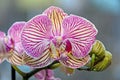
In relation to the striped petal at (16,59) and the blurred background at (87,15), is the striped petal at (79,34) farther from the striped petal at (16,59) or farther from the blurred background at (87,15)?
the blurred background at (87,15)

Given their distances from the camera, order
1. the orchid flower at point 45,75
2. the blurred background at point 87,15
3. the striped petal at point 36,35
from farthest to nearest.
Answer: the blurred background at point 87,15 < the orchid flower at point 45,75 < the striped petal at point 36,35

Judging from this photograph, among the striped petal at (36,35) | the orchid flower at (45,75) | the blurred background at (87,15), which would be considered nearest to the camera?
the striped petal at (36,35)

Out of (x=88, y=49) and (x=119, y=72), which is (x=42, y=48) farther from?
(x=119, y=72)

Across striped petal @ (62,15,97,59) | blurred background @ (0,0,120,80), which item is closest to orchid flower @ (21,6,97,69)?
striped petal @ (62,15,97,59)

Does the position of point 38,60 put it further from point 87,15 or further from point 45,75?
point 87,15

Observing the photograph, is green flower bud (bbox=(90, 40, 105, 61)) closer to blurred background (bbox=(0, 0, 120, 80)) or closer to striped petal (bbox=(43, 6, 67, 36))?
striped petal (bbox=(43, 6, 67, 36))

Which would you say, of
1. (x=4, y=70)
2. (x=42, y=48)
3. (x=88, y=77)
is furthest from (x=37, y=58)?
(x=88, y=77)

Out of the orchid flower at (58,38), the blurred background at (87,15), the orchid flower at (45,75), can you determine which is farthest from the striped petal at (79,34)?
the blurred background at (87,15)
